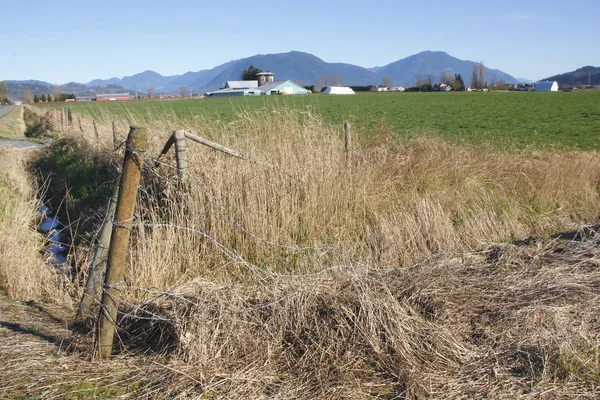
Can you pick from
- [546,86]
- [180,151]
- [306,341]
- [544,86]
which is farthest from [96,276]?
[544,86]

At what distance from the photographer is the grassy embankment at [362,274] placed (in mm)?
3430

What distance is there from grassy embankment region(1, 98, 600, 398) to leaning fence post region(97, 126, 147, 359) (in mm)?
303

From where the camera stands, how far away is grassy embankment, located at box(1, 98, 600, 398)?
3.43 meters

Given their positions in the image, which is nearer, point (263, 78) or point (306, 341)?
point (306, 341)

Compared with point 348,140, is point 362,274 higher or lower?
lower

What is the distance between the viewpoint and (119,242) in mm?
3721

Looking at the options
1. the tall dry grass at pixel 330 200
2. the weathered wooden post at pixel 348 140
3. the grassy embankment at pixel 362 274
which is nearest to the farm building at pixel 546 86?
the tall dry grass at pixel 330 200

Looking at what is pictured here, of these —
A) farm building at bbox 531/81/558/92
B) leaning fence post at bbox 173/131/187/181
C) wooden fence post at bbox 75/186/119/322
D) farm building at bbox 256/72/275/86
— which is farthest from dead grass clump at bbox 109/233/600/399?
farm building at bbox 531/81/558/92

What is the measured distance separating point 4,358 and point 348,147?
5.91m

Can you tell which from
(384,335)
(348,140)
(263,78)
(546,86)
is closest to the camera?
(384,335)

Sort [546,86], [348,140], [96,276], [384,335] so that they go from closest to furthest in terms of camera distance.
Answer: [384,335], [96,276], [348,140], [546,86]

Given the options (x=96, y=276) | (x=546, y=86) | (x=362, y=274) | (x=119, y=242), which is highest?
(x=546, y=86)

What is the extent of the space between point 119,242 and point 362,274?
6.49 ft

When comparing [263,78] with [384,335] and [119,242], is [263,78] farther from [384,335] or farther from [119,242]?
[384,335]
